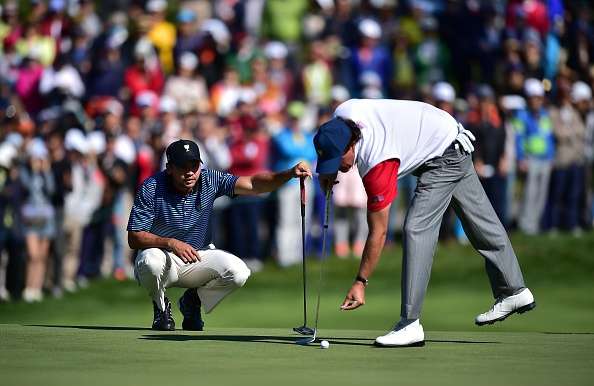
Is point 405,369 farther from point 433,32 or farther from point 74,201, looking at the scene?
point 433,32

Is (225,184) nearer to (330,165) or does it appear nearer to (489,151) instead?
(330,165)

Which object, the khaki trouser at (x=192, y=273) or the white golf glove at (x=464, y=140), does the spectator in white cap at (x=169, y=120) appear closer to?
the khaki trouser at (x=192, y=273)

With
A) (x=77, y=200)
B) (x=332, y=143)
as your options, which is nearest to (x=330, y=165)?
(x=332, y=143)

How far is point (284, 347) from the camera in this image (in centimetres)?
889

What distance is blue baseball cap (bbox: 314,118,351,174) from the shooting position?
8602 millimetres

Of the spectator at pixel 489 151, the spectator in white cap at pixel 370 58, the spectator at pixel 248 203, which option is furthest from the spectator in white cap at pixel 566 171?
the spectator at pixel 248 203

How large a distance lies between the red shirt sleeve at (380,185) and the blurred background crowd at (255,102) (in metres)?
7.34

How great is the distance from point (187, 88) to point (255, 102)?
3.42 feet

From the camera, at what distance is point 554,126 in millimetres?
19625

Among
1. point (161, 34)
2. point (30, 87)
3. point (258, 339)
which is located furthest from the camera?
point (161, 34)

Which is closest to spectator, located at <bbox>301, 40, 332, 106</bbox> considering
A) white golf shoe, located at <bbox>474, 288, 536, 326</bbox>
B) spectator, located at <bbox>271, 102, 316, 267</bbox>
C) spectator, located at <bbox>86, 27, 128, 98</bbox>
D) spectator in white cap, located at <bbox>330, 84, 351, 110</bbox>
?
spectator in white cap, located at <bbox>330, 84, 351, 110</bbox>

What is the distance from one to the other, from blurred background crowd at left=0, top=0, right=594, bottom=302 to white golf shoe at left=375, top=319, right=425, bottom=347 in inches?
287

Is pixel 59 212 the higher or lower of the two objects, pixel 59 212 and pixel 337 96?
the lower

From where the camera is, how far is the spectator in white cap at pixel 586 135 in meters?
19.8
